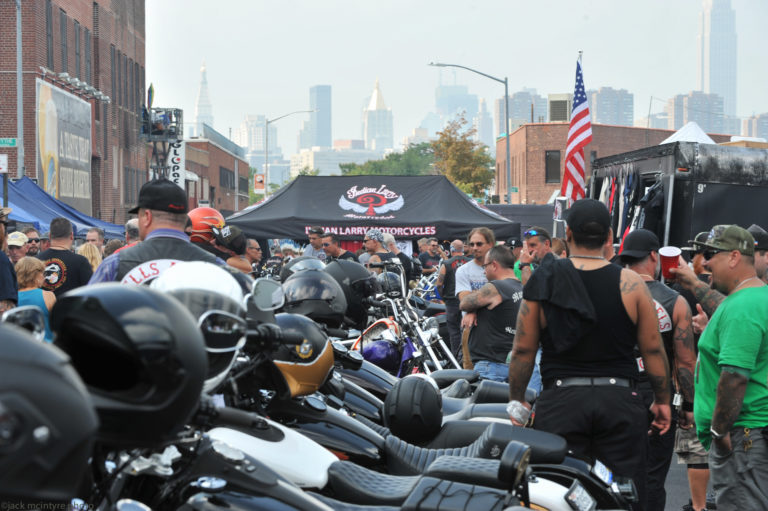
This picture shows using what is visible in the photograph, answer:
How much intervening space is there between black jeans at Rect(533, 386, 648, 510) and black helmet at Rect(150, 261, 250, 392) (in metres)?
2.62

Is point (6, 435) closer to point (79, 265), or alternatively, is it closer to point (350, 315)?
point (350, 315)

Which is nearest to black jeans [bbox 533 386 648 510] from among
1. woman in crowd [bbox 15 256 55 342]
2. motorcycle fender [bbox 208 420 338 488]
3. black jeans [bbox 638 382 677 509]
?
black jeans [bbox 638 382 677 509]

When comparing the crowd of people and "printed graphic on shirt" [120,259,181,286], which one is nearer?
"printed graphic on shirt" [120,259,181,286]

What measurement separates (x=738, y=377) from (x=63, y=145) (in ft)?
116

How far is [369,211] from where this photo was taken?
21484mm

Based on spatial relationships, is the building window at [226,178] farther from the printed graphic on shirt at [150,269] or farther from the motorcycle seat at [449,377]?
the printed graphic on shirt at [150,269]

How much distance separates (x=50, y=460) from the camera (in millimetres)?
1554

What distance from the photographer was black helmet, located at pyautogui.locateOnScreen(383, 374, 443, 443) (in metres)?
5.04

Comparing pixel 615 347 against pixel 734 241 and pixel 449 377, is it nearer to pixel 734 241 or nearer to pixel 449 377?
pixel 734 241

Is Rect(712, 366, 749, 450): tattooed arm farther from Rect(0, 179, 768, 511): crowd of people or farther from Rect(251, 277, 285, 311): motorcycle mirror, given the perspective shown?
Rect(251, 277, 285, 311): motorcycle mirror

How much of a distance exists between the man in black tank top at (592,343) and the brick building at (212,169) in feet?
206

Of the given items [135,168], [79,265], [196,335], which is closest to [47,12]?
[135,168]

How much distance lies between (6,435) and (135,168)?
177 feet

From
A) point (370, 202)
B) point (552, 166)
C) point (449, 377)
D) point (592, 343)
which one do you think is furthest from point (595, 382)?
point (552, 166)
